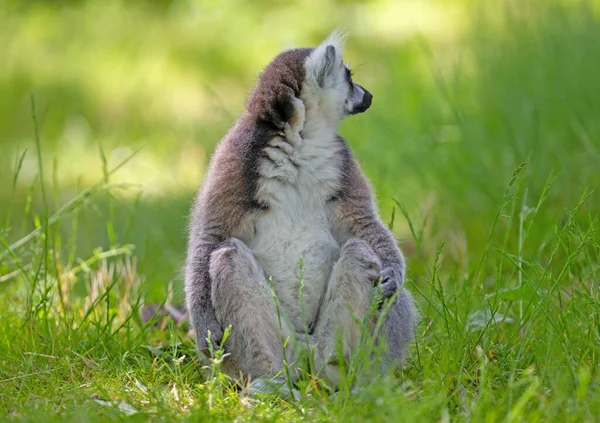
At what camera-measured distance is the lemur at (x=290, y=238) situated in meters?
3.52

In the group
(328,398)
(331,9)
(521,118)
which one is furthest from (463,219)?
(331,9)

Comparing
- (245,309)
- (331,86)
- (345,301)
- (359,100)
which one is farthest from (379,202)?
(245,309)

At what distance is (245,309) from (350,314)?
0.40 metres

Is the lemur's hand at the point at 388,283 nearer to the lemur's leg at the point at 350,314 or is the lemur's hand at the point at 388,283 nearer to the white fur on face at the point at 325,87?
the lemur's leg at the point at 350,314

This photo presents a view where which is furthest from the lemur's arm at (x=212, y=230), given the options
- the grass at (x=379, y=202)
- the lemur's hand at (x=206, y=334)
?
Answer: the grass at (x=379, y=202)

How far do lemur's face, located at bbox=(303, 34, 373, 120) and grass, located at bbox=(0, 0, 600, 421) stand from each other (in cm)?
51

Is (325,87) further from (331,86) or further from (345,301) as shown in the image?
(345,301)

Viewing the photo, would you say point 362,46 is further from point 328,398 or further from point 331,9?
point 328,398

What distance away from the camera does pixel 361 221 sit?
12.2ft

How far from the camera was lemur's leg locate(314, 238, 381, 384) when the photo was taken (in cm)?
350

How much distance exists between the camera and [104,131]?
1032 cm

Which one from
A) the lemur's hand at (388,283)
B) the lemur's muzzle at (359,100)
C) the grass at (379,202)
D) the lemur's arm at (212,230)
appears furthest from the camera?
the lemur's muzzle at (359,100)

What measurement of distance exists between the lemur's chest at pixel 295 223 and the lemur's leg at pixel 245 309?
0.43 ft

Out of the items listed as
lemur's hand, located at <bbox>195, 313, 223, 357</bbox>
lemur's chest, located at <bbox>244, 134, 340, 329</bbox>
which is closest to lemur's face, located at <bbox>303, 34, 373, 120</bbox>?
lemur's chest, located at <bbox>244, 134, 340, 329</bbox>
